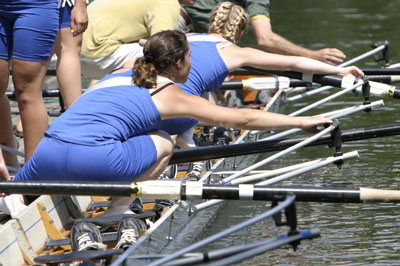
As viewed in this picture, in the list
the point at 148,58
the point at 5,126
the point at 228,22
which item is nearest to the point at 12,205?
the point at 5,126

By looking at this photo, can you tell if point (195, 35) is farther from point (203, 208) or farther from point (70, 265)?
point (70, 265)

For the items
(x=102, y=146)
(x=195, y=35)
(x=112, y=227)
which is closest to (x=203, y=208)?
(x=112, y=227)

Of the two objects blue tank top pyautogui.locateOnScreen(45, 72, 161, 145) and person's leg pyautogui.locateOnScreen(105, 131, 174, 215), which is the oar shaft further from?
person's leg pyautogui.locateOnScreen(105, 131, 174, 215)

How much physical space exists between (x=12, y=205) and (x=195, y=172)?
52.7 inches

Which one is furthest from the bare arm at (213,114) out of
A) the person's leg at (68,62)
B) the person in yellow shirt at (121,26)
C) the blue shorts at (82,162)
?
the person in yellow shirt at (121,26)

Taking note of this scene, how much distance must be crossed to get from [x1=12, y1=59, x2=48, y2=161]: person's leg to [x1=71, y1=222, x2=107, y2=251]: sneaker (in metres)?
0.99

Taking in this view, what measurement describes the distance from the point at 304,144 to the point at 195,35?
1.33 m

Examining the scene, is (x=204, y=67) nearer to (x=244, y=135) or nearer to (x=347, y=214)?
(x=244, y=135)

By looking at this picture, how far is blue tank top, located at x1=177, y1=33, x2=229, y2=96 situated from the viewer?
18.6 ft

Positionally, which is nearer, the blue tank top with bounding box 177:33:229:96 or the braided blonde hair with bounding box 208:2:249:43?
the blue tank top with bounding box 177:33:229:96

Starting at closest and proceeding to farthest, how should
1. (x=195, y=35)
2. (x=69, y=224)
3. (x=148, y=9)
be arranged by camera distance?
(x=69, y=224)
(x=195, y=35)
(x=148, y=9)

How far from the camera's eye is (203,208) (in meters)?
5.21

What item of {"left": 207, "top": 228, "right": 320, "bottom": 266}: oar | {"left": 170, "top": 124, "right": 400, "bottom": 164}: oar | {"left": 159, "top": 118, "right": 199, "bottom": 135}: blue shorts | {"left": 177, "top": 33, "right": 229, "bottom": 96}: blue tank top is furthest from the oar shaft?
{"left": 177, "top": 33, "right": 229, "bottom": 96}: blue tank top

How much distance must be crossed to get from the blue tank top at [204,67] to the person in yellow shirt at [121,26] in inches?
36.9
